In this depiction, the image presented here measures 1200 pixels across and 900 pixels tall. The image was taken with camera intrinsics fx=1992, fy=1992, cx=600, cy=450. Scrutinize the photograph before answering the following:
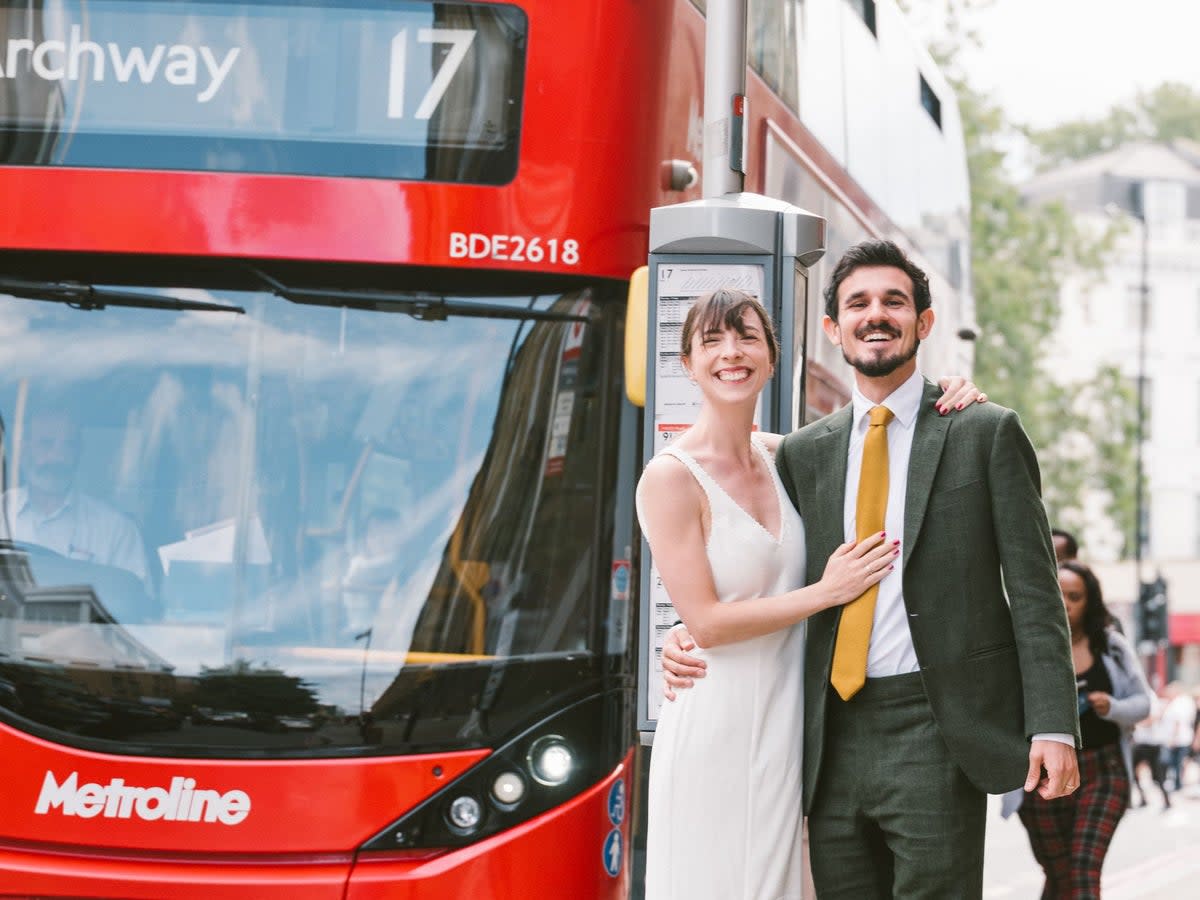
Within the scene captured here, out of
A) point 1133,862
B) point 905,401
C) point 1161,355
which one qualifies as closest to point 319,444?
point 905,401

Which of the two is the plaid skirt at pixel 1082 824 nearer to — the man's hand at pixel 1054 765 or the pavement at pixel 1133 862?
the pavement at pixel 1133 862

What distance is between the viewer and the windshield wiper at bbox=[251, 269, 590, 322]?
5570 mm

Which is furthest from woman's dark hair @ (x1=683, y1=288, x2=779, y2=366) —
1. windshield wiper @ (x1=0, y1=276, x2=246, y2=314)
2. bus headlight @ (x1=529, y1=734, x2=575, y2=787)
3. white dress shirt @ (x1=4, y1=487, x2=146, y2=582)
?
white dress shirt @ (x1=4, y1=487, x2=146, y2=582)

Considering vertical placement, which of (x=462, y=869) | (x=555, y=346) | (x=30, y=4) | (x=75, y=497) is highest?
(x=30, y=4)

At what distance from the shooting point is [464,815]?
5234mm

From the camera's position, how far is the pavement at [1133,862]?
1223cm

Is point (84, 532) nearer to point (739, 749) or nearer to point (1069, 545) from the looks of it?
point (739, 749)

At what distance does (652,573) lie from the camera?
5453 mm

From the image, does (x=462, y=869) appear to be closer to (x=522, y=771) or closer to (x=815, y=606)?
(x=522, y=771)

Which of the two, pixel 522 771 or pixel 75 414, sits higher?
pixel 75 414

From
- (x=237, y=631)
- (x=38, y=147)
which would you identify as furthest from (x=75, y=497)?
(x=38, y=147)

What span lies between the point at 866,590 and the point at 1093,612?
4.23 meters

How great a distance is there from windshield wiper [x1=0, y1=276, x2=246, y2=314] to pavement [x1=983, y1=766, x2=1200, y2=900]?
468 centimetres

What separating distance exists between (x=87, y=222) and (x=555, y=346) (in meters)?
1.35
